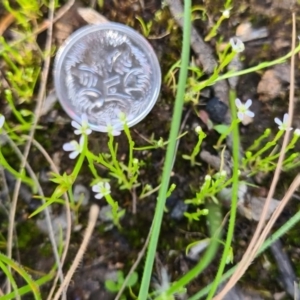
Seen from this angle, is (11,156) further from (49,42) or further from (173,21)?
(173,21)

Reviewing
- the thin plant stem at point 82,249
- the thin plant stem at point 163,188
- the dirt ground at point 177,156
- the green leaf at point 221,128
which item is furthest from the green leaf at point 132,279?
the green leaf at point 221,128

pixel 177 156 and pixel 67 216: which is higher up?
pixel 177 156

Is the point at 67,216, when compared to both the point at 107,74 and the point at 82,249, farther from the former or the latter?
the point at 107,74

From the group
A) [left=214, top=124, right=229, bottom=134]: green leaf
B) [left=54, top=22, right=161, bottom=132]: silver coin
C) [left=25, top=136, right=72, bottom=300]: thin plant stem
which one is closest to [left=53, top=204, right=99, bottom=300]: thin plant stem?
[left=25, top=136, right=72, bottom=300]: thin plant stem

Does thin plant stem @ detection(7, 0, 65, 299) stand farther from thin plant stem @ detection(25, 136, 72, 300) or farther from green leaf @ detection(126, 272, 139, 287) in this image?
green leaf @ detection(126, 272, 139, 287)

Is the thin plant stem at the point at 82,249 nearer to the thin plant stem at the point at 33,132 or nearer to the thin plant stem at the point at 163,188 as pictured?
the thin plant stem at the point at 33,132

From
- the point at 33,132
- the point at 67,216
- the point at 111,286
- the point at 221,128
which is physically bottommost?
the point at 111,286

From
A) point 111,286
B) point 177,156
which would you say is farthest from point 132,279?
point 177,156
